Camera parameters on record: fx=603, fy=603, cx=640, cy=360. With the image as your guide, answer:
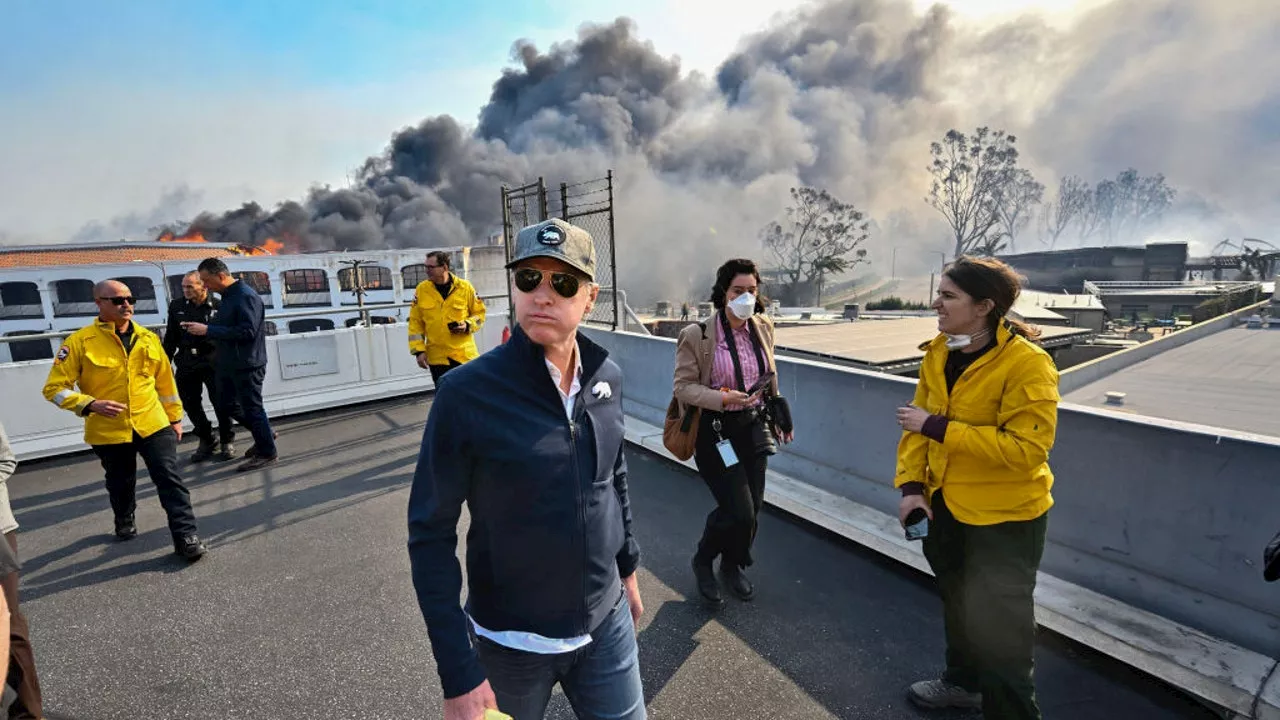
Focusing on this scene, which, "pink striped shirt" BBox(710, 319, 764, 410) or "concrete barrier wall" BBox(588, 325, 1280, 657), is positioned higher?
"pink striped shirt" BBox(710, 319, 764, 410)

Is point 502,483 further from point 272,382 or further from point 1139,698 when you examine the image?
point 272,382

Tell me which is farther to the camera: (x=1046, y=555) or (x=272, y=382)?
(x=272, y=382)

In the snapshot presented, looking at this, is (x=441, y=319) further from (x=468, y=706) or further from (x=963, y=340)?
(x=468, y=706)

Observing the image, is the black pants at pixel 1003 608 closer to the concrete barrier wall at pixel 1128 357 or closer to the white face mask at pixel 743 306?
the white face mask at pixel 743 306

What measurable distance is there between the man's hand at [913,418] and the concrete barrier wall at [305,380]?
24.8 feet

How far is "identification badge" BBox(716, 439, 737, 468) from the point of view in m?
3.20

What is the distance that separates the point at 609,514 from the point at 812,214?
206ft

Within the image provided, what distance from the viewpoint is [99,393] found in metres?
3.84

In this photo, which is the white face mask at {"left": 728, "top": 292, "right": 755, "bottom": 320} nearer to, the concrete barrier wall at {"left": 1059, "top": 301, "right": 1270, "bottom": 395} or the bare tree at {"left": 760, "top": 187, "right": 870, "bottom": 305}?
the concrete barrier wall at {"left": 1059, "top": 301, "right": 1270, "bottom": 395}

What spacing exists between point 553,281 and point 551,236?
111mm

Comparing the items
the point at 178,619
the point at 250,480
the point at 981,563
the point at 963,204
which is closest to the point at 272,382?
the point at 250,480

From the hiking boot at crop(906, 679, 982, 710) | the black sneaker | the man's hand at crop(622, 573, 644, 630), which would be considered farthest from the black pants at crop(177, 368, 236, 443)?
the hiking boot at crop(906, 679, 982, 710)

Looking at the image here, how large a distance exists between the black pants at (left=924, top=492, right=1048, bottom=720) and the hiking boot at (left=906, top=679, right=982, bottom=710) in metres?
0.28

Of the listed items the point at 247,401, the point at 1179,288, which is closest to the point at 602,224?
the point at 247,401
